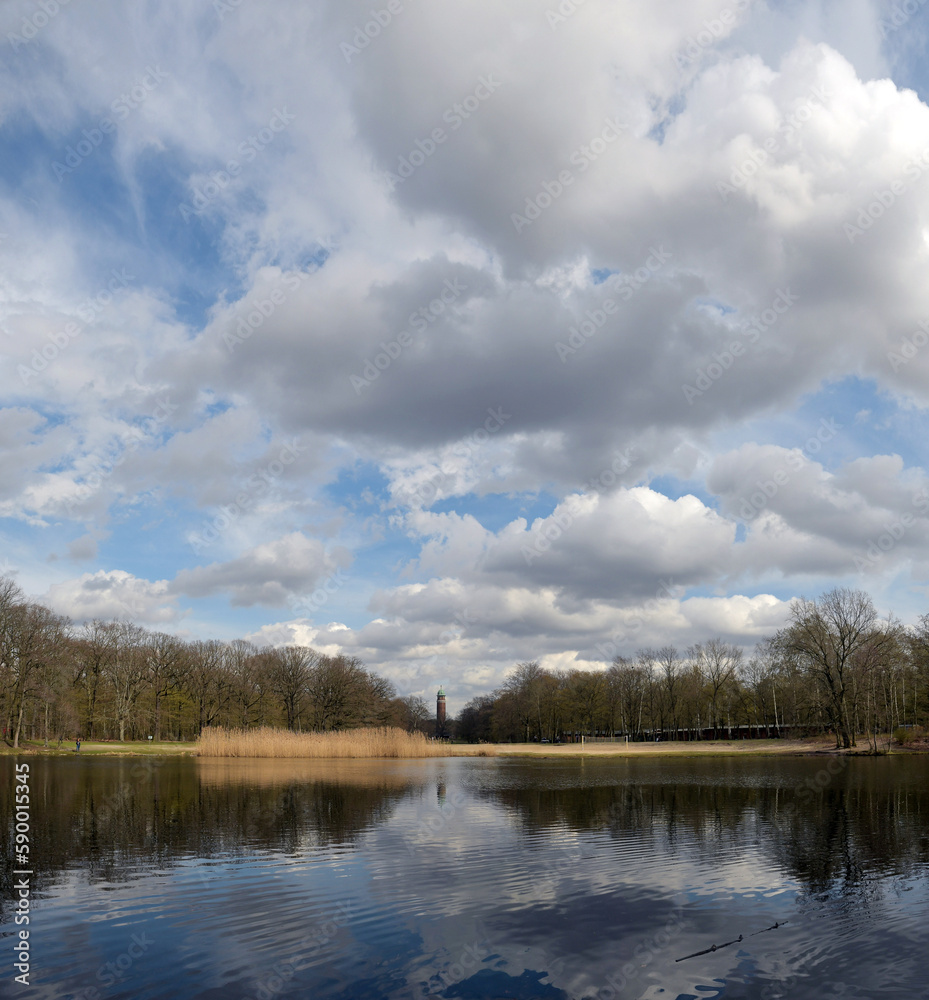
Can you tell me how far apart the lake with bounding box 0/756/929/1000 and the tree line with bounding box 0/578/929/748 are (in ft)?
164

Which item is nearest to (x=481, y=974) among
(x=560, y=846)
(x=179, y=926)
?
(x=179, y=926)

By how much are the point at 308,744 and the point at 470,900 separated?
4695cm

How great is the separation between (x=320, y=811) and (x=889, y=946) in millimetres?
18902

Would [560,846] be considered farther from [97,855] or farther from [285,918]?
[97,855]

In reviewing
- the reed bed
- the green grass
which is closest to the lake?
the reed bed

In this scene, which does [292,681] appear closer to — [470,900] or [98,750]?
[98,750]

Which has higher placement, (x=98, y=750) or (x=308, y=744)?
(x=308, y=744)

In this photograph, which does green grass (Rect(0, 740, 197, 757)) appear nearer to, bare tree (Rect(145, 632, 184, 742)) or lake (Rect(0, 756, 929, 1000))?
bare tree (Rect(145, 632, 184, 742))

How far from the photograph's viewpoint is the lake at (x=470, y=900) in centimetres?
973

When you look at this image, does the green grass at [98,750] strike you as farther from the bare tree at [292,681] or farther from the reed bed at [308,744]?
the bare tree at [292,681]

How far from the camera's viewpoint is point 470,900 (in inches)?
531

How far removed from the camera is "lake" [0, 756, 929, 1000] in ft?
31.9

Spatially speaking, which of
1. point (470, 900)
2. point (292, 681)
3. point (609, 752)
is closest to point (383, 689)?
point (292, 681)

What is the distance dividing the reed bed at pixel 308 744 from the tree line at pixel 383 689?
62.3 feet
